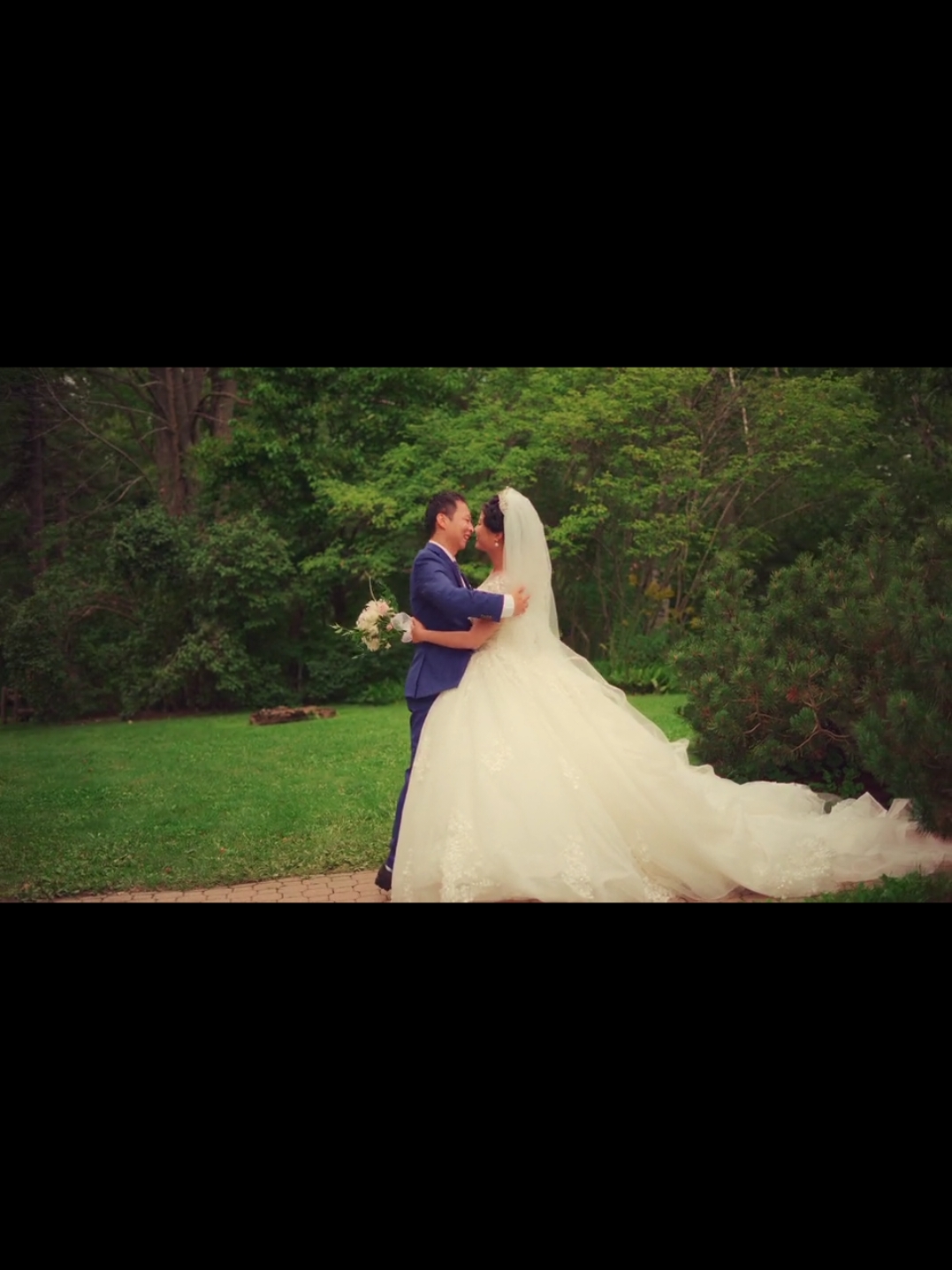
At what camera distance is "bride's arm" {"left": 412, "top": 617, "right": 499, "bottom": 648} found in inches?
184

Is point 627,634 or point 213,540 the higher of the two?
point 213,540

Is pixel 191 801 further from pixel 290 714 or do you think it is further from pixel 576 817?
pixel 290 714

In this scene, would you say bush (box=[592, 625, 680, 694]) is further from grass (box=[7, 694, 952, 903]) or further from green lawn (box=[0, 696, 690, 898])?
grass (box=[7, 694, 952, 903])

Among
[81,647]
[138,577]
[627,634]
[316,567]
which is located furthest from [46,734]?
[627,634]

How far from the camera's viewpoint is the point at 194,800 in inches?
297

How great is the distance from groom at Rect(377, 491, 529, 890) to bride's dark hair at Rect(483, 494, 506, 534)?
0.11m

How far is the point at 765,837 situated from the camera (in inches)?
187

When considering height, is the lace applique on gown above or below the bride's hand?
below

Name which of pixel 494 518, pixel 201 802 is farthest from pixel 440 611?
pixel 201 802

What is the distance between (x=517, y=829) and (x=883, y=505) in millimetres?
3105

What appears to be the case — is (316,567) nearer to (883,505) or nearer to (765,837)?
(883,505)

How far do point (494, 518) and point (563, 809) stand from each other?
1280mm

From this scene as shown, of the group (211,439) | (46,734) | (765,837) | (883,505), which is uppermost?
(211,439)

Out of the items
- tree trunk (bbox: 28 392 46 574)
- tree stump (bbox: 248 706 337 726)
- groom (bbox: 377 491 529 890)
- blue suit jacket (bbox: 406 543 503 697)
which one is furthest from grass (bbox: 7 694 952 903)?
tree trunk (bbox: 28 392 46 574)
